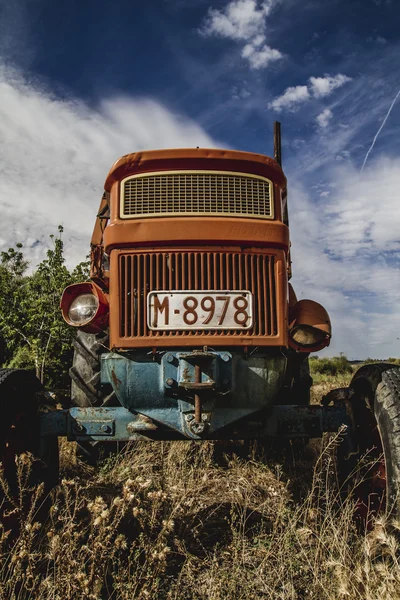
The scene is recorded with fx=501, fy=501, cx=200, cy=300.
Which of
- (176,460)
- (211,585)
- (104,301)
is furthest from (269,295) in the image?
(176,460)

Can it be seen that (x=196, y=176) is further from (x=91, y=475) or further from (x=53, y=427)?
(x=91, y=475)

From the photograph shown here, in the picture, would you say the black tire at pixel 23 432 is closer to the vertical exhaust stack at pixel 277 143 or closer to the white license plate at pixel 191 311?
the white license plate at pixel 191 311

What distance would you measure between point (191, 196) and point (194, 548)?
6.53 ft

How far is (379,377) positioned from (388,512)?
2.39ft

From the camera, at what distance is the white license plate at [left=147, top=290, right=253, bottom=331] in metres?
2.75

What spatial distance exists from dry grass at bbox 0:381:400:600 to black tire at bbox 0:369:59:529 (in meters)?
0.27

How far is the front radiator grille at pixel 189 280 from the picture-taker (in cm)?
278

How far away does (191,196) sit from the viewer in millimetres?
2910

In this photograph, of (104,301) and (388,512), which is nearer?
(388,512)

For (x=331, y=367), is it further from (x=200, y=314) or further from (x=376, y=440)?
(x=200, y=314)

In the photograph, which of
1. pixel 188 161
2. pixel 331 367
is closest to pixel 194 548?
pixel 188 161

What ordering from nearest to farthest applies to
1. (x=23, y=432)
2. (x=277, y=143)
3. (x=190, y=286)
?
1. (x=190, y=286)
2. (x=23, y=432)
3. (x=277, y=143)

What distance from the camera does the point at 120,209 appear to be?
9.57ft

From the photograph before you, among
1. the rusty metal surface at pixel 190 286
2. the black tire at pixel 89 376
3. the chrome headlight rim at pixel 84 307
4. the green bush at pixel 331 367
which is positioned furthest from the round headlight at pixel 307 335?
the green bush at pixel 331 367
